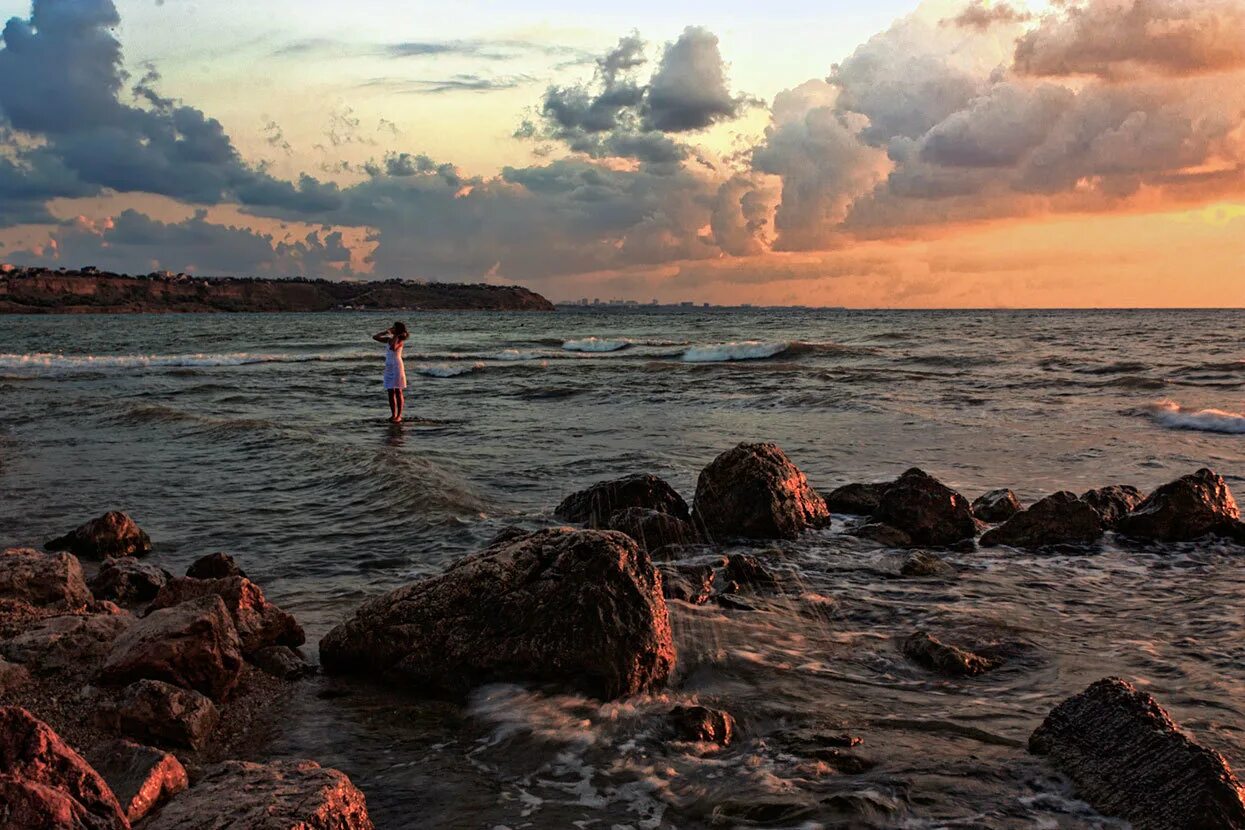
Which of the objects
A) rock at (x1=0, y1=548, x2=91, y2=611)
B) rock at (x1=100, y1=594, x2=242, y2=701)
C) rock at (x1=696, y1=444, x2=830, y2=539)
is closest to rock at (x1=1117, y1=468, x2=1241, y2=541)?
rock at (x1=696, y1=444, x2=830, y2=539)

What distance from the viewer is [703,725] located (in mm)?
4727

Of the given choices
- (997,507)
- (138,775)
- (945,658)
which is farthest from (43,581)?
(997,507)

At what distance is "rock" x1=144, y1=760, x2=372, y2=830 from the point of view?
322 centimetres

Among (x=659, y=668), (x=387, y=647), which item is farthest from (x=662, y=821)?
(x=387, y=647)

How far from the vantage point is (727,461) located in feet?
31.6

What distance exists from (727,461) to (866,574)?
2.25m

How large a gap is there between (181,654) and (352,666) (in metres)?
1.06

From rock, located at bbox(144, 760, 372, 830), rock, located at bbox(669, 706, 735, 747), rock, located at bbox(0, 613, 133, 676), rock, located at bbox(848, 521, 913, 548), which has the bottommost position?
rock, located at bbox(669, 706, 735, 747)

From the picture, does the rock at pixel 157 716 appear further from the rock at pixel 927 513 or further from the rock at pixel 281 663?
the rock at pixel 927 513

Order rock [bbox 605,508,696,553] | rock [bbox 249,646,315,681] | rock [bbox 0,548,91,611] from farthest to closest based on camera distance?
rock [bbox 605,508,696,553] < rock [bbox 0,548,91,611] < rock [bbox 249,646,315,681]

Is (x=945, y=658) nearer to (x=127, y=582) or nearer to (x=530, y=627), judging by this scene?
(x=530, y=627)

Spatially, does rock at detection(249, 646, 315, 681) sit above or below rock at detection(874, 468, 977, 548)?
below

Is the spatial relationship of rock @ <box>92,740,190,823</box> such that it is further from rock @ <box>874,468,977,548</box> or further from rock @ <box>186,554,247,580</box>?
rock @ <box>874,468,977,548</box>

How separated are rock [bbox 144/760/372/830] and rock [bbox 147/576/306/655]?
217 centimetres
